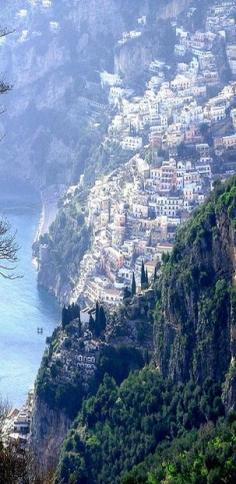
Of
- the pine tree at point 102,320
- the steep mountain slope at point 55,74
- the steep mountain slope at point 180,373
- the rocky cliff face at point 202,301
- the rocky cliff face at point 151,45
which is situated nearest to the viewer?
the steep mountain slope at point 180,373

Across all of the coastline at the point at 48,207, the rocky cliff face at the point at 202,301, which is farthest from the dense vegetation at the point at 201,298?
the coastline at the point at 48,207

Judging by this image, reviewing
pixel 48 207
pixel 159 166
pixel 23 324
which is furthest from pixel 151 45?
pixel 23 324

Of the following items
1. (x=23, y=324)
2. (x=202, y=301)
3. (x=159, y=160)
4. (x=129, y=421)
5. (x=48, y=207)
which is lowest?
(x=129, y=421)

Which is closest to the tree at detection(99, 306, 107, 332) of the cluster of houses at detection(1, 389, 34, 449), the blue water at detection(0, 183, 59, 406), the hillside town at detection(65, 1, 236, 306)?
the cluster of houses at detection(1, 389, 34, 449)

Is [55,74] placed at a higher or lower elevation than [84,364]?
higher

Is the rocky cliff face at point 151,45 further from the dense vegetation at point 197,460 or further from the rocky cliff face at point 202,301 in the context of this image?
the dense vegetation at point 197,460

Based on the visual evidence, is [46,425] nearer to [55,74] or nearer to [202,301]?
[202,301]

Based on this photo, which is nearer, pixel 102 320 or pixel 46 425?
pixel 46 425
